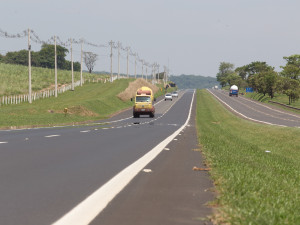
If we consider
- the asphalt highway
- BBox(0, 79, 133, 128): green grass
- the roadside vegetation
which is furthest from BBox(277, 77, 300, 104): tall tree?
the asphalt highway

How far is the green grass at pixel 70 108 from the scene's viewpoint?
1419 inches

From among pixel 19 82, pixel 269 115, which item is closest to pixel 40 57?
pixel 19 82

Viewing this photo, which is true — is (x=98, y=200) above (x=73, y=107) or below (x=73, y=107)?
above

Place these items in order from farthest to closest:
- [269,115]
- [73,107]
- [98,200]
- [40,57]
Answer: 1. [40,57]
2. [269,115]
3. [73,107]
4. [98,200]

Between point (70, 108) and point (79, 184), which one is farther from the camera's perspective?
point (70, 108)

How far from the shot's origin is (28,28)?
55625mm

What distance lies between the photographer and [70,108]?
172 feet

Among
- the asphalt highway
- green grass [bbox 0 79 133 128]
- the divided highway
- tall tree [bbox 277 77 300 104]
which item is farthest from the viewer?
tall tree [bbox 277 77 300 104]

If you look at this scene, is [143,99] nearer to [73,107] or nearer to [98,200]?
[73,107]

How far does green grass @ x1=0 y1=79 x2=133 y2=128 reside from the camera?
36.0 meters

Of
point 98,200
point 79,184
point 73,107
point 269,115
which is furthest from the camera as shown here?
point 269,115

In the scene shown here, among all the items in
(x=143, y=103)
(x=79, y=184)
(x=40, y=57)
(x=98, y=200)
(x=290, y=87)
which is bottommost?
(x=143, y=103)

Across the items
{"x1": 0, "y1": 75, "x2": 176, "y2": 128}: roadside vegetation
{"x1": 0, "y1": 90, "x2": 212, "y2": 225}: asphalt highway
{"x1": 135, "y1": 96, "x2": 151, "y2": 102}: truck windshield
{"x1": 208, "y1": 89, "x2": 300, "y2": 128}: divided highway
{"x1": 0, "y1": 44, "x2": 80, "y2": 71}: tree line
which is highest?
{"x1": 0, "y1": 44, "x2": 80, "y2": 71}: tree line

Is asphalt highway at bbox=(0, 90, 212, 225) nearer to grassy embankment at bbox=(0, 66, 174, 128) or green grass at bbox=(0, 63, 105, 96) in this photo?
grassy embankment at bbox=(0, 66, 174, 128)
